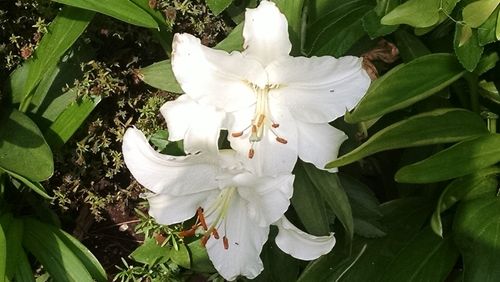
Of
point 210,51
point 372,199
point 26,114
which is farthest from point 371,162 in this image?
point 26,114

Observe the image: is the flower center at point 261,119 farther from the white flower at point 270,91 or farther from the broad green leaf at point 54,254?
the broad green leaf at point 54,254

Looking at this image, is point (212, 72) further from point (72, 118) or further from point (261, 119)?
point (72, 118)

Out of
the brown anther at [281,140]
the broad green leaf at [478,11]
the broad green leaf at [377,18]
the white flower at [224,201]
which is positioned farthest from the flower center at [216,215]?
the broad green leaf at [478,11]

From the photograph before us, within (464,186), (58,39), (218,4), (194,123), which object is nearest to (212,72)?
(194,123)

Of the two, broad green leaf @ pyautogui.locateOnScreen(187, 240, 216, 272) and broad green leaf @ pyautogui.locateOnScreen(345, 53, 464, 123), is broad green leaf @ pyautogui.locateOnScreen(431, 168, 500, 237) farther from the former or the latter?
broad green leaf @ pyautogui.locateOnScreen(187, 240, 216, 272)

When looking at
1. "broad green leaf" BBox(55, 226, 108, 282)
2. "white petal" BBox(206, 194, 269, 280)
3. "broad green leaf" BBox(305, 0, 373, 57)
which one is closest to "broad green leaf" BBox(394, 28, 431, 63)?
"broad green leaf" BBox(305, 0, 373, 57)

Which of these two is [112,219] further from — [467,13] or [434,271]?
[467,13]

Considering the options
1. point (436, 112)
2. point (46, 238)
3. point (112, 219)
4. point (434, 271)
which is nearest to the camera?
point (436, 112)
